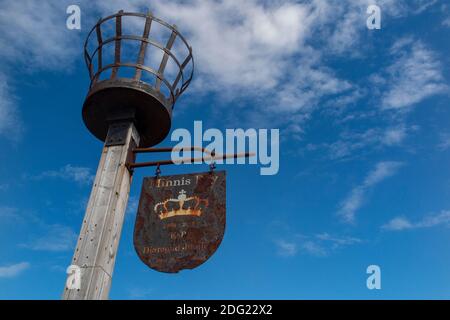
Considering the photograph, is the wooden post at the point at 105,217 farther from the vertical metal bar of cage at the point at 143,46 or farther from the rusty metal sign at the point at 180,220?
the vertical metal bar of cage at the point at 143,46

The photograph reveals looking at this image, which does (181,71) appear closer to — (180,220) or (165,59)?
(165,59)

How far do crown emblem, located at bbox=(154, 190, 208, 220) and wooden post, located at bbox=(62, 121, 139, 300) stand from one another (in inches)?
24.2

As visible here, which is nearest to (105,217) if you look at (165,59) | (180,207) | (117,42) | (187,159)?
(180,207)

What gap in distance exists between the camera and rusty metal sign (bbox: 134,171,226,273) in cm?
399

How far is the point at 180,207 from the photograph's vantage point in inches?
171

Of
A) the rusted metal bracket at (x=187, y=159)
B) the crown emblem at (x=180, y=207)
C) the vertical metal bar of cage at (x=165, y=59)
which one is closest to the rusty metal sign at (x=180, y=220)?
the crown emblem at (x=180, y=207)

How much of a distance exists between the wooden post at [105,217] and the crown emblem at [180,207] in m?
0.61

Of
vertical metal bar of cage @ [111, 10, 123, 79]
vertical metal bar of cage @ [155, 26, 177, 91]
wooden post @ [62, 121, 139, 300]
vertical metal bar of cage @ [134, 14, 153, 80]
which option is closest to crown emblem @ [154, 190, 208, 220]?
wooden post @ [62, 121, 139, 300]

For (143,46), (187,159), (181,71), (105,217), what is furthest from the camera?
(181,71)

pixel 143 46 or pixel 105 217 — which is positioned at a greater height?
pixel 143 46

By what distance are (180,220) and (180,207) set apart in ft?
0.56

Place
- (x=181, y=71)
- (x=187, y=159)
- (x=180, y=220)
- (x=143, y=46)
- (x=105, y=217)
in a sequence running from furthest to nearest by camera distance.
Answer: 1. (x=181, y=71)
2. (x=143, y=46)
3. (x=187, y=159)
4. (x=105, y=217)
5. (x=180, y=220)
